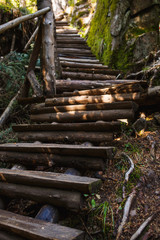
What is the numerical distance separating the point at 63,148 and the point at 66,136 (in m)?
0.62

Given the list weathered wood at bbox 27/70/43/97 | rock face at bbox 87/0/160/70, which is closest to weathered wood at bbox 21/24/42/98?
weathered wood at bbox 27/70/43/97

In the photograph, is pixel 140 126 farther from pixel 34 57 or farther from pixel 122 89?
pixel 34 57

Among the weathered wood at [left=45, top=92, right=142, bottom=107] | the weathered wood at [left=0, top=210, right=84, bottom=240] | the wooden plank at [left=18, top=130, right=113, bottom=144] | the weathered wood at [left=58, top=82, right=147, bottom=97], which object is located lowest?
the wooden plank at [left=18, top=130, right=113, bottom=144]

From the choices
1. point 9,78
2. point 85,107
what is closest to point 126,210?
point 85,107

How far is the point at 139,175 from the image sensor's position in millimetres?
2080

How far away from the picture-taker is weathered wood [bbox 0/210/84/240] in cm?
114

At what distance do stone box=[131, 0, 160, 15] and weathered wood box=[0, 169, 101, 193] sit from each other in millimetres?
5556

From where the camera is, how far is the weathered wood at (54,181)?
4.81ft

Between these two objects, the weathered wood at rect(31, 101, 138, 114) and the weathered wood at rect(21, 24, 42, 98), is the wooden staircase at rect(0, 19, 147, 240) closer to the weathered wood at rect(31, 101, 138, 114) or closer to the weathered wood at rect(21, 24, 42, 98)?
the weathered wood at rect(31, 101, 138, 114)

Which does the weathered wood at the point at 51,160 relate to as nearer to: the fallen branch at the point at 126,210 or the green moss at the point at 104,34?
the fallen branch at the point at 126,210

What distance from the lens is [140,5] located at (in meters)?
5.33

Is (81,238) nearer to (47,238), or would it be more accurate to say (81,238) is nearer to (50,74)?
(47,238)

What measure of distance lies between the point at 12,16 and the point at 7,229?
690 centimetres

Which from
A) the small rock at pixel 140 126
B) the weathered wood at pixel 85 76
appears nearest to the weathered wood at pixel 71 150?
the small rock at pixel 140 126
